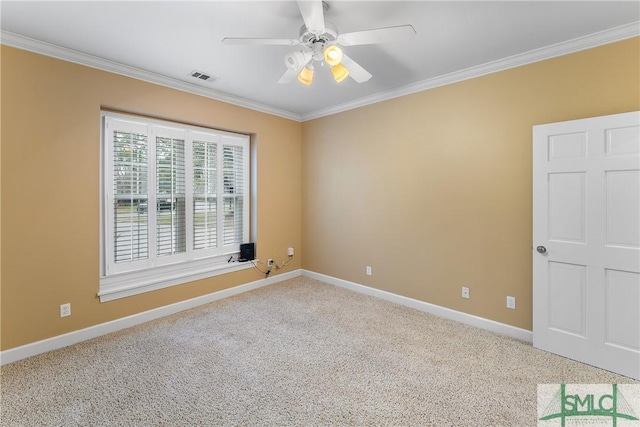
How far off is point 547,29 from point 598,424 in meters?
2.76

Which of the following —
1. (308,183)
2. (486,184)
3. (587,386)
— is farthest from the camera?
(308,183)

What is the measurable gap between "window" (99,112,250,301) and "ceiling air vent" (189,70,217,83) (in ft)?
2.02

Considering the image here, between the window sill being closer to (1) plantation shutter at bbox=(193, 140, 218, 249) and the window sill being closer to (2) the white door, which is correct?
(1) plantation shutter at bbox=(193, 140, 218, 249)

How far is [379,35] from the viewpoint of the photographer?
6.01 feet

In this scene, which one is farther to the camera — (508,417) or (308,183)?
(308,183)

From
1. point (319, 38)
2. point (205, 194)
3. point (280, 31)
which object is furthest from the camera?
point (205, 194)

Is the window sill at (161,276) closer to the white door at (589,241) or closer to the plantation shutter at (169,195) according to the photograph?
the plantation shutter at (169,195)

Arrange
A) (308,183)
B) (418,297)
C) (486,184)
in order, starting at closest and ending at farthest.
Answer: (486,184), (418,297), (308,183)

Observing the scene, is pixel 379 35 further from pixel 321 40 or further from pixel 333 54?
pixel 321 40

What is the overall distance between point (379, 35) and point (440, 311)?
2868 mm

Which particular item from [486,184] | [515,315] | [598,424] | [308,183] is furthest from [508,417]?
[308,183]

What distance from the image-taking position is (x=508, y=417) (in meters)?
1.80

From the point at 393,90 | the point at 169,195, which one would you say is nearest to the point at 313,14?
the point at 393,90

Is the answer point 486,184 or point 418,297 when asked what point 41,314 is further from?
point 486,184
